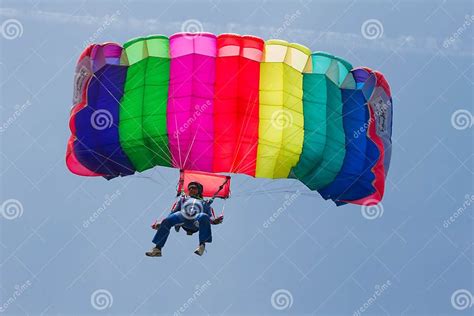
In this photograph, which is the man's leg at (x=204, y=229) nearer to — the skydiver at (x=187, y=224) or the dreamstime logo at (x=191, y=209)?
the skydiver at (x=187, y=224)

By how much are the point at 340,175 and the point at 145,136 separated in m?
4.43

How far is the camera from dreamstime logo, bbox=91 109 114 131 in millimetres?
24438

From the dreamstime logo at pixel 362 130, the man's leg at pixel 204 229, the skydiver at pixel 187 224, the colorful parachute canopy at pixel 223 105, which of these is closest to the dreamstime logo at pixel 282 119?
the colorful parachute canopy at pixel 223 105

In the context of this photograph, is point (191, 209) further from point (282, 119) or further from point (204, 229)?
point (282, 119)

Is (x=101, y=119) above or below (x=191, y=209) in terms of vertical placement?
above

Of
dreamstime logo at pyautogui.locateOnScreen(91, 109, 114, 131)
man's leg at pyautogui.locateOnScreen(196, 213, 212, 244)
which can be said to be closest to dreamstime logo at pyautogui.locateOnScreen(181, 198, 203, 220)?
man's leg at pyautogui.locateOnScreen(196, 213, 212, 244)

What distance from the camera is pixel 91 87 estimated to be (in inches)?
963

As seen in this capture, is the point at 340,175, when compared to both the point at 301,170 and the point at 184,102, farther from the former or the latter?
the point at 184,102

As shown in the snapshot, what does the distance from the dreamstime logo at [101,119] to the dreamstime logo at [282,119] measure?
3.60 meters

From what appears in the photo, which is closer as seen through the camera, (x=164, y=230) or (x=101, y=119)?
(x=164, y=230)

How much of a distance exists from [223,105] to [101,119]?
268 cm

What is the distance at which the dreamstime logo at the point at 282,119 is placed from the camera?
24.1m

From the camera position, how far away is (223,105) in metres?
24.4
